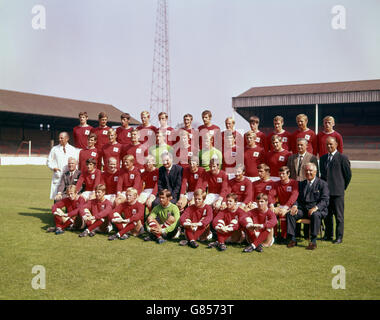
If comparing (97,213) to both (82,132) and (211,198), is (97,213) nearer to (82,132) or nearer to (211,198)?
(211,198)

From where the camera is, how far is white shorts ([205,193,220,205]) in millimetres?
6410

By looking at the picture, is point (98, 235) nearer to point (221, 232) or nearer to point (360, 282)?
point (221, 232)

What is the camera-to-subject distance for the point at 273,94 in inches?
1578

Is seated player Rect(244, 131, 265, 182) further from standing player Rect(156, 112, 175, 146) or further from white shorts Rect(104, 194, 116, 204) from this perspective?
white shorts Rect(104, 194, 116, 204)

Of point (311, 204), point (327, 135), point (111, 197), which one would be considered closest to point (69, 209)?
point (111, 197)

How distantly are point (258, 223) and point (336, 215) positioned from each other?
4.83 ft

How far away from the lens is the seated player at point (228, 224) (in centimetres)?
559

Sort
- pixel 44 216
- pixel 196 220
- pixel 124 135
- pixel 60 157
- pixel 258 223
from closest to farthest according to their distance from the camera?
pixel 258 223, pixel 196 220, pixel 60 157, pixel 44 216, pixel 124 135

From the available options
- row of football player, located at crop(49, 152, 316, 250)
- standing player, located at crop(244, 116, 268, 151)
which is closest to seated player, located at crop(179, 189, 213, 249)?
row of football player, located at crop(49, 152, 316, 250)

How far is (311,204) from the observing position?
595cm

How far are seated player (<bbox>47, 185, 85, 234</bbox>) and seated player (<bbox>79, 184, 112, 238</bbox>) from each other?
205mm
